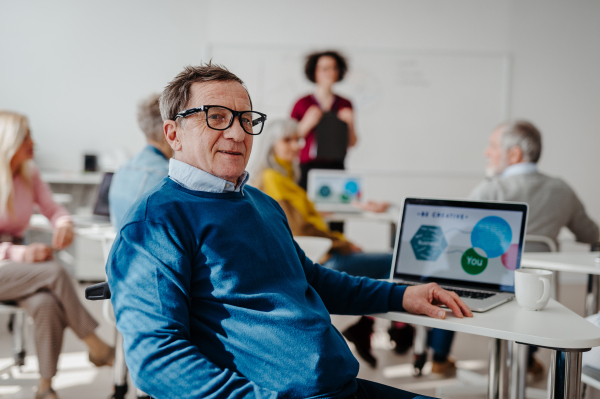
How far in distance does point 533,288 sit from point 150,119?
5.22 ft

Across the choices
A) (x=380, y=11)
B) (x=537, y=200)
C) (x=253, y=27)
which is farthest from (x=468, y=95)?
(x=537, y=200)

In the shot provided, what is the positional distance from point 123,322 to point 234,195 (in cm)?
34

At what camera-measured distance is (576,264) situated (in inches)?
70.9

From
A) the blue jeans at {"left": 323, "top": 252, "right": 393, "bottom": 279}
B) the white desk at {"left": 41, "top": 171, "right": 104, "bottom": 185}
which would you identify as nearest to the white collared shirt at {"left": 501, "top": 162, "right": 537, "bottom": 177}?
the blue jeans at {"left": 323, "top": 252, "right": 393, "bottom": 279}

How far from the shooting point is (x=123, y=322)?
878 millimetres

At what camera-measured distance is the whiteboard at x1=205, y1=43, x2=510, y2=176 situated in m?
4.62

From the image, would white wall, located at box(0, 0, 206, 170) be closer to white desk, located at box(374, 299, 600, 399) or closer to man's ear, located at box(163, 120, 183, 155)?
man's ear, located at box(163, 120, 183, 155)

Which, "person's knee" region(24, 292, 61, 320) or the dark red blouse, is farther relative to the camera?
the dark red blouse

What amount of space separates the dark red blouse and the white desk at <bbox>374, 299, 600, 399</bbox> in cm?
344

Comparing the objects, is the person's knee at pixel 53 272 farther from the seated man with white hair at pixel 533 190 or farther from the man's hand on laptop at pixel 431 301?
the seated man with white hair at pixel 533 190

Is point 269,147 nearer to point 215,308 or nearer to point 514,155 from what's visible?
point 514,155

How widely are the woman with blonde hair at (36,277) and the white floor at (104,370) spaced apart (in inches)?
10.1

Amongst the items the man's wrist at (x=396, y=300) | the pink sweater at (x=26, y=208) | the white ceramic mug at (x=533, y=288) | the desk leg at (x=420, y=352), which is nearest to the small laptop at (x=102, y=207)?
the pink sweater at (x=26, y=208)

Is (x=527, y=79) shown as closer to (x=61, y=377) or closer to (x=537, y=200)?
(x=537, y=200)
